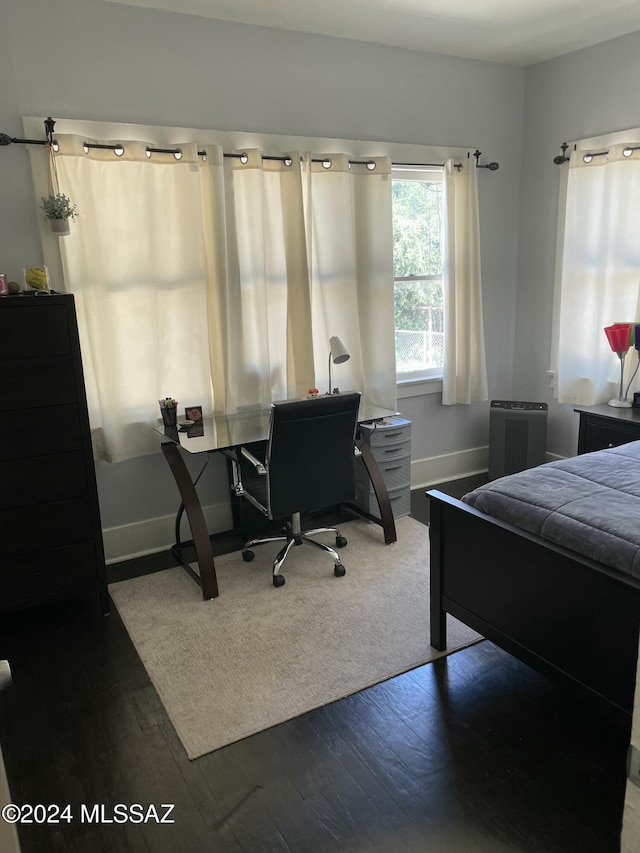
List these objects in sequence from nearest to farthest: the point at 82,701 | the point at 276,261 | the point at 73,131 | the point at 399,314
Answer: the point at 82,701 < the point at 73,131 < the point at 276,261 < the point at 399,314

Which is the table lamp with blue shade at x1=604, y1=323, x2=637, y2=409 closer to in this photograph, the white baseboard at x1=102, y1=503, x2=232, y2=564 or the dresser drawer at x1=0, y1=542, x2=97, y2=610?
the white baseboard at x1=102, y1=503, x2=232, y2=564

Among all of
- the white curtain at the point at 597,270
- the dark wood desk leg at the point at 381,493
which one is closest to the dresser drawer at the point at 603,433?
the white curtain at the point at 597,270

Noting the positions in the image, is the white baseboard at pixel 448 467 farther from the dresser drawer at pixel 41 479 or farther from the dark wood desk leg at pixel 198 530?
the dresser drawer at pixel 41 479

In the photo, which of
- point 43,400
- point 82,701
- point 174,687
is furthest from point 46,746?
point 43,400

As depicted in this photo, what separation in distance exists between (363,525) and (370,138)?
2.31 metres

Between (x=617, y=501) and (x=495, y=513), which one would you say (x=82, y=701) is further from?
(x=617, y=501)

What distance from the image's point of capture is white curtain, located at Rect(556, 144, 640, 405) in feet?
12.1

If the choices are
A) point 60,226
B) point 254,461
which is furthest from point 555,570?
point 60,226

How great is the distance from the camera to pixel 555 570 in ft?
6.17

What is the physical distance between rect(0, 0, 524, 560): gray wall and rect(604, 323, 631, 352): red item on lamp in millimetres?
948

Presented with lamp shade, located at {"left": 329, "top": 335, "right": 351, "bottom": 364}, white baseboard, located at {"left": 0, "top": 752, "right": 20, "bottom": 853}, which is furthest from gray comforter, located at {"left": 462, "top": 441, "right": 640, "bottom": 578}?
white baseboard, located at {"left": 0, "top": 752, "right": 20, "bottom": 853}

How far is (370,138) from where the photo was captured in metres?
3.71

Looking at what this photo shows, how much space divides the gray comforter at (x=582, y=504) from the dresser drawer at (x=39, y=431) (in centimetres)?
165

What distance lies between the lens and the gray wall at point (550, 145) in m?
3.66
